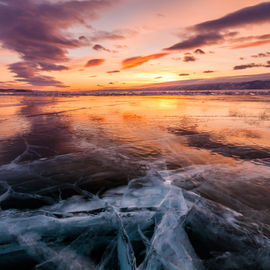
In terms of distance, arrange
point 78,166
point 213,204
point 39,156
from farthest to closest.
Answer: point 39,156 → point 78,166 → point 213,204

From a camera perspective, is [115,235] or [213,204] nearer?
[115,235]

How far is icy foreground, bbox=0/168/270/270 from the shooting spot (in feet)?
7.03

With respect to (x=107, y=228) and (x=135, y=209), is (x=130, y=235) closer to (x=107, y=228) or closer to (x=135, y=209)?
(x=107, y=228)

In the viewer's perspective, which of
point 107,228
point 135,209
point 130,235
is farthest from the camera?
point 135,209

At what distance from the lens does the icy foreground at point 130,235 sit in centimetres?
214

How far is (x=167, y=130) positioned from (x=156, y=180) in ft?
16.9

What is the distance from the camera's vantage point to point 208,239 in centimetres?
242

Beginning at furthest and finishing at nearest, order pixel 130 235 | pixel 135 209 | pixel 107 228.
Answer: pixel 135 209 < pixel 107 228 < pixel 130 235

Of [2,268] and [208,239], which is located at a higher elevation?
[2,268]

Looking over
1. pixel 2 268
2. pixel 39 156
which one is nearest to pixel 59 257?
pixel 2 268

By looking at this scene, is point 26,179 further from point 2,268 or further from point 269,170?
point 269,170

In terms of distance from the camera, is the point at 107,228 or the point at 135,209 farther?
the point at 135,209

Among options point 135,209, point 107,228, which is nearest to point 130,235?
point 107,228

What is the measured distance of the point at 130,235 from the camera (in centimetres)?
252
